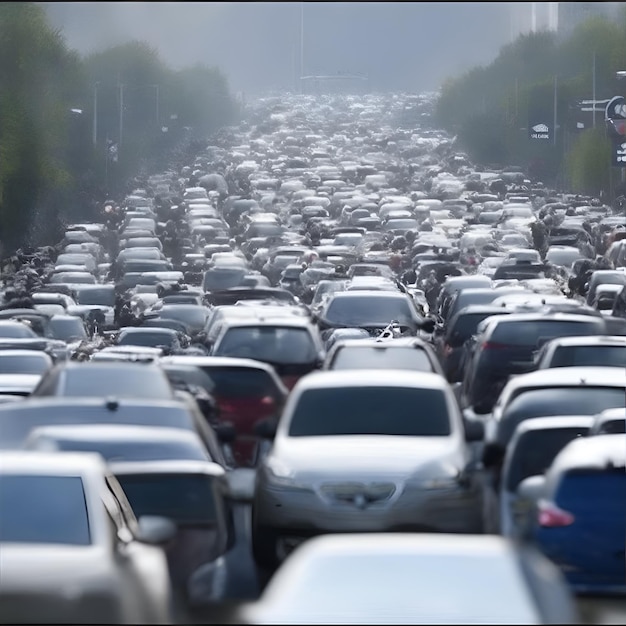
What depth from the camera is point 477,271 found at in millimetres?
48406

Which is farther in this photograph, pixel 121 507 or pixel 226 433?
pixel 226 433

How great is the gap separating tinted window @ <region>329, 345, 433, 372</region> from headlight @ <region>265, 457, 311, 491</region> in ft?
18.4

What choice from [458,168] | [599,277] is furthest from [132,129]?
[599,277]

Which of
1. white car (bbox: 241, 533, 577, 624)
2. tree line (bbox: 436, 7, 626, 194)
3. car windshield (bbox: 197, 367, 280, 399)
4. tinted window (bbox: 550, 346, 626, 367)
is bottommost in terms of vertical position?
tree line (bbox: 436, 7, 626, 194)

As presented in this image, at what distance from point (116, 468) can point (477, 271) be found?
3671cm

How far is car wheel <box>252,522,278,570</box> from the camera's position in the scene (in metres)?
13.1

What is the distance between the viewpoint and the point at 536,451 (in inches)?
532

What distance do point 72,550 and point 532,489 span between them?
363cm

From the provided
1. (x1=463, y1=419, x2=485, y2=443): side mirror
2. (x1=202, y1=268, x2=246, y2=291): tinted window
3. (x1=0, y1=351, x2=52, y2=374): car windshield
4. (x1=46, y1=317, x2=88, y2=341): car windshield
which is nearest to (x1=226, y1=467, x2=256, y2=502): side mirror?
(x1=463, y1=419, x2=485, y2=443): side mirror

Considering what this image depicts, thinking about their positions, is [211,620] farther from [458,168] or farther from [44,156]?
[458,168]

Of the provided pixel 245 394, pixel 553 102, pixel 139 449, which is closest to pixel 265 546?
pixel 139 449

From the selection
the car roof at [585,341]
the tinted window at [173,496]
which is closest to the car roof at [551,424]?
the tinted window at [173,496]

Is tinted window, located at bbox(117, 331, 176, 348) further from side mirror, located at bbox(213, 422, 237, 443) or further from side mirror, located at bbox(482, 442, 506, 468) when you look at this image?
side mirror, located at bbox(482, 442, 506, 468)

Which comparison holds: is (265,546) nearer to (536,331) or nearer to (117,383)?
(117,383)
